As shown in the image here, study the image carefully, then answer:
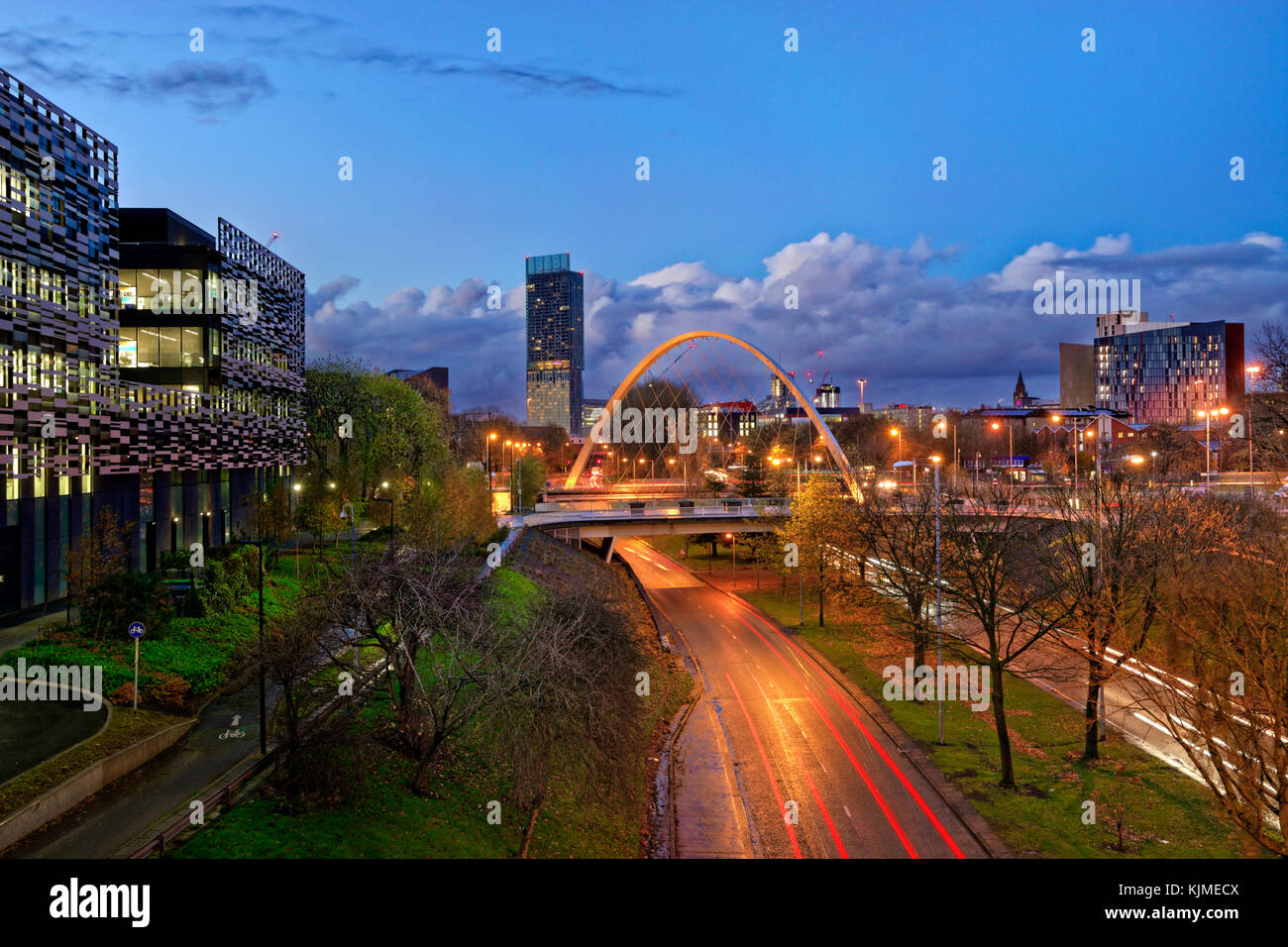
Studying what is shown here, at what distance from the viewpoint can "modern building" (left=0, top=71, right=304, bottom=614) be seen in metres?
29.2

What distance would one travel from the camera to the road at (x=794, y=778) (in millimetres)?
18281

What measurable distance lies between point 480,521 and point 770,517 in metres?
20.3

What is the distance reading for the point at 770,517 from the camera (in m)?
53.6

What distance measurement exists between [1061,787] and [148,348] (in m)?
52.6

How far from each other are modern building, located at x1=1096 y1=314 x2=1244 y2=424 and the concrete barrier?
638ft

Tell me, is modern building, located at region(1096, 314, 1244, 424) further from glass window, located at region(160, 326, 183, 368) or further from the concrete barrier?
the concrete barrier

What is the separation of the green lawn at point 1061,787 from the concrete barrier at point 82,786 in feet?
Result: 64.7

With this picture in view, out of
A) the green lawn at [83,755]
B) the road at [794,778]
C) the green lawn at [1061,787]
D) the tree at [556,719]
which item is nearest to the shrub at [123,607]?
the green lawn at [83,755]

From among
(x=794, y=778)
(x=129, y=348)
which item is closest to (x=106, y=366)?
(x=129, y=348)

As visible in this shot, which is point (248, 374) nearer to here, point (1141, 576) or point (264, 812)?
point (264, 812)

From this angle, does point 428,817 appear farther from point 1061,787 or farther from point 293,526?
point 293,526

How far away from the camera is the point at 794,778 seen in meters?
22.2

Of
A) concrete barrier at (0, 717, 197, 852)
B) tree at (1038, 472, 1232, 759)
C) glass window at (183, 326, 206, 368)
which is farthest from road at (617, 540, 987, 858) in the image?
glass window at (183, 326, 206, 368)

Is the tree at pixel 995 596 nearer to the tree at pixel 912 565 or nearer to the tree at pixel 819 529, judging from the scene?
the tree at pixel 912 565
